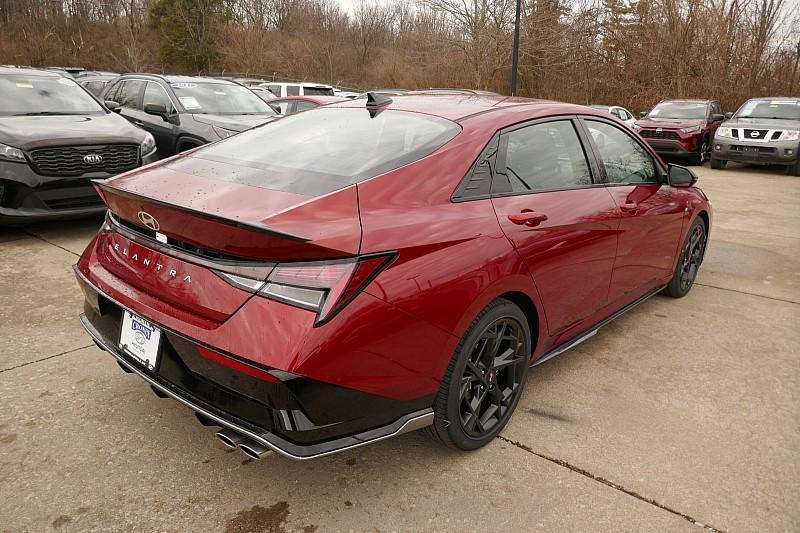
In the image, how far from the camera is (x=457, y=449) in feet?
8.29

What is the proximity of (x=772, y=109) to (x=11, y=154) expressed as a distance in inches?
600

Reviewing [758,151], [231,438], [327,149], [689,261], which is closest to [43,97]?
[327,149]

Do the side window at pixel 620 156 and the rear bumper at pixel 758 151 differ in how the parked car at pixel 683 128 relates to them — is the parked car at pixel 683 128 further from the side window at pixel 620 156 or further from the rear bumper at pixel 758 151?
the side window at pixel 620 156

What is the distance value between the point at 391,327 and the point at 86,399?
1.81m

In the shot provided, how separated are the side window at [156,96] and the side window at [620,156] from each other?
626 cm

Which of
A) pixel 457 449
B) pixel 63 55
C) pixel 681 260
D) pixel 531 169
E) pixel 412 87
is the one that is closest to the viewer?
pixel 457 449

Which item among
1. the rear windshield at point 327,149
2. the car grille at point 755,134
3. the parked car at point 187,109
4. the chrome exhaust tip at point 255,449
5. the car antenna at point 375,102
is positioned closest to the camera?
the chrome exhaust tip at point 255,449

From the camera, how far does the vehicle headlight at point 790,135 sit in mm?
12688

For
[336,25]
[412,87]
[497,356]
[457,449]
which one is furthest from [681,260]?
[336,25]

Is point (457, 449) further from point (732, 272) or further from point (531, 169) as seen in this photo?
point (732, 272)

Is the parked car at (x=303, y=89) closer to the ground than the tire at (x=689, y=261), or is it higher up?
higher up

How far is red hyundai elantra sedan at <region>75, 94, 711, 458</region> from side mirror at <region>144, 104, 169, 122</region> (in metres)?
5.29

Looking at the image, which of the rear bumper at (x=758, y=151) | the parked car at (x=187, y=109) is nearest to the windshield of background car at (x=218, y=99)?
the parked car at (x=187, y=109)

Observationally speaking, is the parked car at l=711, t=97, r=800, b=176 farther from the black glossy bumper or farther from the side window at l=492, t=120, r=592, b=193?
the black glossy bumper
